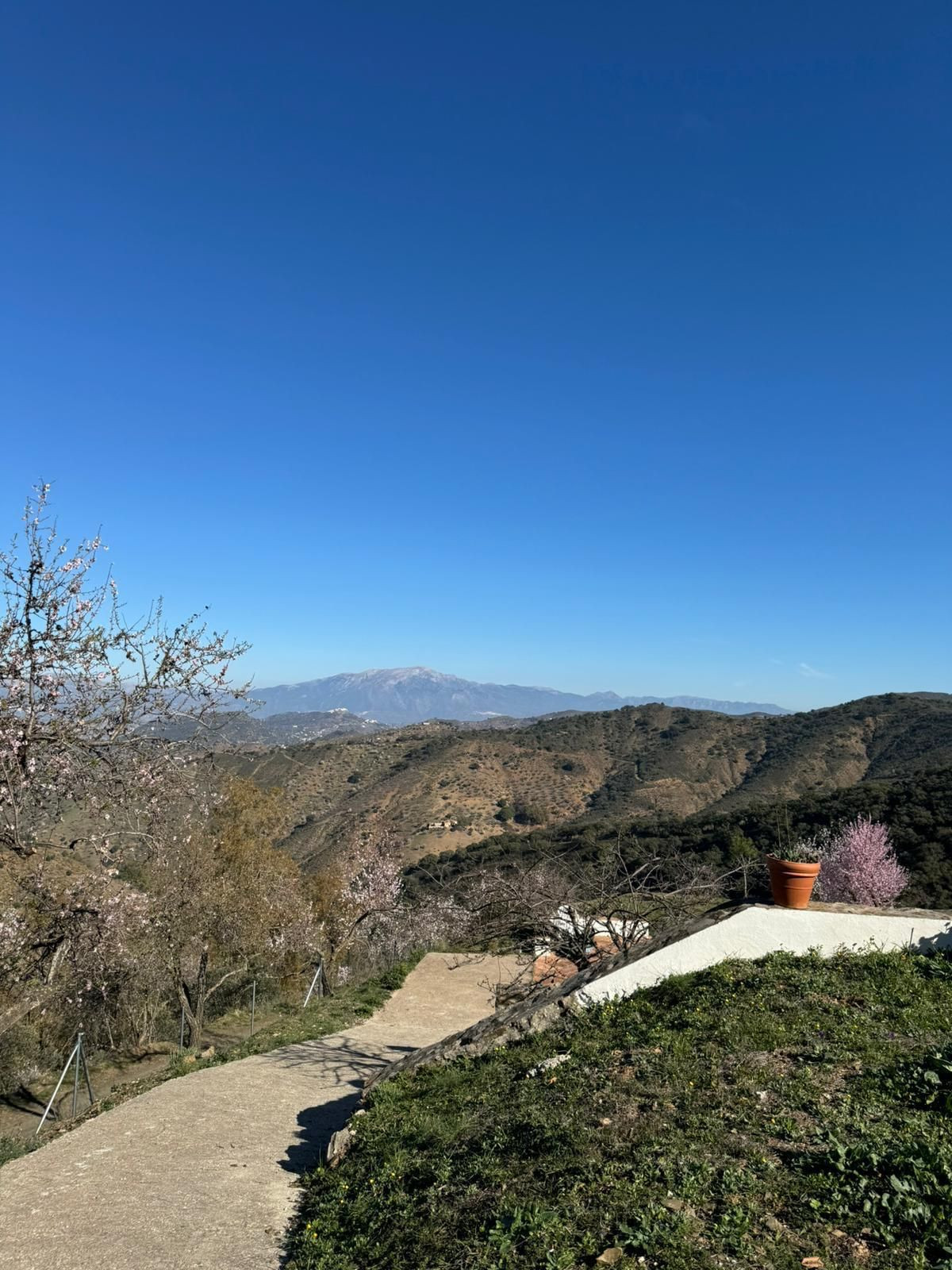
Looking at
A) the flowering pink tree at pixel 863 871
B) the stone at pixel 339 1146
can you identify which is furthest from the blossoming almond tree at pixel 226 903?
the flowering pink tree at pixel 863 871

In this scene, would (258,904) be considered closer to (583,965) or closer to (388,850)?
(583,965)

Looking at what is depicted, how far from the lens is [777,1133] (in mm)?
4484

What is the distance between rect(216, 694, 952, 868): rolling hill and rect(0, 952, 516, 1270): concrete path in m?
→ 42.0

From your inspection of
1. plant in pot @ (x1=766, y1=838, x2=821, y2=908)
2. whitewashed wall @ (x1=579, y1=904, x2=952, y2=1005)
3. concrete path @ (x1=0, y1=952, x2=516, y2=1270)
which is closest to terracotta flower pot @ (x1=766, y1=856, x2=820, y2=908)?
plant in pot @ (x1=766, y1=838, x2=821, y2=908)

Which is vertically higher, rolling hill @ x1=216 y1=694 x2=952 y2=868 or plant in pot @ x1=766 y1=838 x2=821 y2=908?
plant in pot @ x1=766 y1=838 x2=821 y2=908

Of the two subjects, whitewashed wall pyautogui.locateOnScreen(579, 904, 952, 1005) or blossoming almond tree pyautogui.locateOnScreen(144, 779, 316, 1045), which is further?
blossoming almond tree pyautogui.locateOnScreen(144, 779, 316, 1045)

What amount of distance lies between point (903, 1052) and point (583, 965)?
499cm

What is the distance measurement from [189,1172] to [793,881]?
6945 millimetres

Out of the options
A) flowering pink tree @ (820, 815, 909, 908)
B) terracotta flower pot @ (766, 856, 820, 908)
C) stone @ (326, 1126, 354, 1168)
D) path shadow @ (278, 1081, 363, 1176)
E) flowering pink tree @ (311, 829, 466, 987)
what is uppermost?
terracotta flower pot @ (766, 856, 820, 908)

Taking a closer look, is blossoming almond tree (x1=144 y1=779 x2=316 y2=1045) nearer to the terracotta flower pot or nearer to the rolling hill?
the terracotta flower pot

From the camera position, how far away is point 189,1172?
6559mm

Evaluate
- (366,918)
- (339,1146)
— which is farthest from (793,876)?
(366,918)

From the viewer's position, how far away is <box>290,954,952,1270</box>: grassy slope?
363cm

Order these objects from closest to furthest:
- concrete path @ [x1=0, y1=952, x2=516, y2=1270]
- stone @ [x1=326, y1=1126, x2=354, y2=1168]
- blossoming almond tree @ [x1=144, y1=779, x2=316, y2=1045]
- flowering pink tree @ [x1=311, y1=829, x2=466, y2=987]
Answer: concrete path @ [x1=0, y1=952, x2=516, y2=1270], stone @ [x1=326, y1=1126, x2=354, y2=1168], blossoming almond tree @ [x1=144, y1=779, x2=316, y2=1045], flowering pink tree @ [x1=311, y1=829, x2=466, y2=987]
